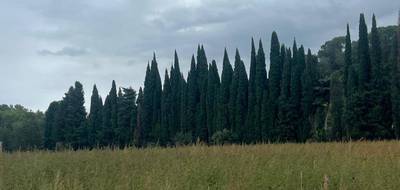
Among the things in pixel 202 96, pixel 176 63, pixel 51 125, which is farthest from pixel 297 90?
pixel 51 125

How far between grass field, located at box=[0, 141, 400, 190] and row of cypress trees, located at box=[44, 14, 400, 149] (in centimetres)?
2758

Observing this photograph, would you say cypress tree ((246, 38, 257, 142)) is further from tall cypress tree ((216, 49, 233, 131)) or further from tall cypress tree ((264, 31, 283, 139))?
tall cypress tree ((216, 49, 233, 131))

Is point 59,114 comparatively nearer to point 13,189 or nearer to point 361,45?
point 361,45

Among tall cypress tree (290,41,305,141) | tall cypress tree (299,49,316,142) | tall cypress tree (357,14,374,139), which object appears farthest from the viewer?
tall cypress tree (290,41,305,141)

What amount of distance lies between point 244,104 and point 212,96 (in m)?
5.48

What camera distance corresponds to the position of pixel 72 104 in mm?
71875

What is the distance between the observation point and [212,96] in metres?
62.7

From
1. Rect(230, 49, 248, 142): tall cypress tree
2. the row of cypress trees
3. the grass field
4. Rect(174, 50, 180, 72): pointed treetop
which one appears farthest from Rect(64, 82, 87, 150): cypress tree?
the grass field

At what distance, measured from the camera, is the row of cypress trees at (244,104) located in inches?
1777

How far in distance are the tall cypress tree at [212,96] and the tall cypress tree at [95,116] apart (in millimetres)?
16430

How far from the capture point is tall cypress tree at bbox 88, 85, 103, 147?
7044 centimetres

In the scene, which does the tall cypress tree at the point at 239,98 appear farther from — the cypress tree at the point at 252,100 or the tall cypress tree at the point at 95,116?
the tall cypress tree at the point at 95,116

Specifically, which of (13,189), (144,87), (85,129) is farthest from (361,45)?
(13,189)

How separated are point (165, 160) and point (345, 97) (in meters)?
40.0
